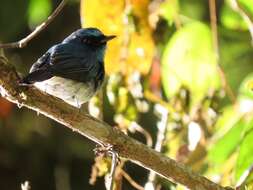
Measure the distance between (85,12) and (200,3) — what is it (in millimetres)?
1665

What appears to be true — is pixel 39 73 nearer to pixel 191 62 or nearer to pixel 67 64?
pixel 67 64

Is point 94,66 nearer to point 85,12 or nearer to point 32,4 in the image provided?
point 85,12

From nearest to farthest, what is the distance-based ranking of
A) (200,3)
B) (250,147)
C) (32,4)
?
(250,147)
(32,4)
(200,3)

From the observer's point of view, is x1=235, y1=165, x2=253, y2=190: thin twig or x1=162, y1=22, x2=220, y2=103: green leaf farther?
x1=162, y1=22, x2=220, y2=103: green leaf

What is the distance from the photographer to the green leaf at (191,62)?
4344 mm

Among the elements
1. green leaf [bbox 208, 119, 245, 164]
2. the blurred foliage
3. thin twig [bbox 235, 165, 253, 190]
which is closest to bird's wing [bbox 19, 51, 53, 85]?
the blurred foliage

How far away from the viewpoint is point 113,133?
3.18m

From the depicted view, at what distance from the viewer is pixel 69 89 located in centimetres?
380

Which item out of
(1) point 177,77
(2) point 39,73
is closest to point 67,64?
(2) point 39,73

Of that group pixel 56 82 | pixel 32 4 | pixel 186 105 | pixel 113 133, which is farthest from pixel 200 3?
pixel 113 133

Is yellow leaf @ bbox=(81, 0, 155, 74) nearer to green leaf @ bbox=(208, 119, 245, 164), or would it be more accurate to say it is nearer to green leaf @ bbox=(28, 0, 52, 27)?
Answer: green leaf @ bbox=(208, 119, 245, 164)

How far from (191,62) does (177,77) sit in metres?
0.23

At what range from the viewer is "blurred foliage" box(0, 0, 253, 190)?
3926 mm

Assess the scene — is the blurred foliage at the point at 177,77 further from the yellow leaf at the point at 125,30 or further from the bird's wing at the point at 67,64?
the bird's wing at the point at 67,64
